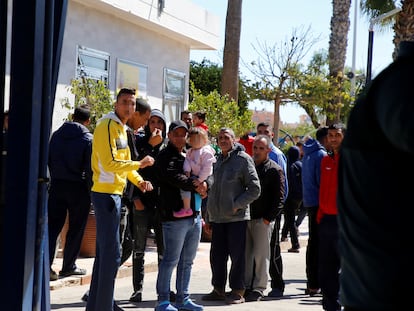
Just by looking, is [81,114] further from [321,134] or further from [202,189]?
[321,134]

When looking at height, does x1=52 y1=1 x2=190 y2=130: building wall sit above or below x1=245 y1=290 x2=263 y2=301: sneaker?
above

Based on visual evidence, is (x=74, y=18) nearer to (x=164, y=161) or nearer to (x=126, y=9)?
(x=126, y=9)

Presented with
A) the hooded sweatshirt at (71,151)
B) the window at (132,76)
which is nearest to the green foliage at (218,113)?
the window at (132,76)

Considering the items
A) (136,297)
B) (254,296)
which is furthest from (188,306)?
(254,296)

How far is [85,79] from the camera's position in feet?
53.1

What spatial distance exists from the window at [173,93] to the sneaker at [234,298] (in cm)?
1265

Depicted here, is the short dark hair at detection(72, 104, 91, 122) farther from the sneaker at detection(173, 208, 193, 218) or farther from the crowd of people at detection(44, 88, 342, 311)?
the sneaker at detection(173, 208, 193, 218)

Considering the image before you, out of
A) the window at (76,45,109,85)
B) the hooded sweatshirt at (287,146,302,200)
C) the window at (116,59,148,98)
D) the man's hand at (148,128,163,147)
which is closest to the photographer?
the man's hand at (148,128,163,147)

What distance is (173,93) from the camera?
22.5 m

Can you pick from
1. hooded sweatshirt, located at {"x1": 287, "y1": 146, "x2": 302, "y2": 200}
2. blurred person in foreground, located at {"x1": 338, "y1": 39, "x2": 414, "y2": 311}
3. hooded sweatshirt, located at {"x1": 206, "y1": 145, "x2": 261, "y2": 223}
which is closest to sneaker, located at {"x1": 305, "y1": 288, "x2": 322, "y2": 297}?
hooded sweatshirt, located at {"x1": 206, "y1": 145, "x2": 261, "y2": 223}

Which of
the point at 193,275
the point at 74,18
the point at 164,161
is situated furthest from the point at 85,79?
the point at 164,161

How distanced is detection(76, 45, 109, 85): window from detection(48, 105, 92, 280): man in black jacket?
280 inches

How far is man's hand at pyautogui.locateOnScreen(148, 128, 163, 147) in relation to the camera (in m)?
9.05

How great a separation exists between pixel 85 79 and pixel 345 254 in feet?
45.7
